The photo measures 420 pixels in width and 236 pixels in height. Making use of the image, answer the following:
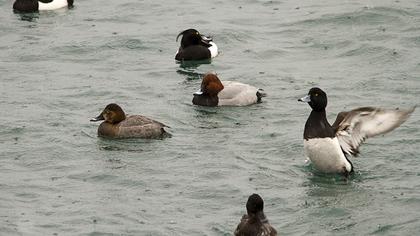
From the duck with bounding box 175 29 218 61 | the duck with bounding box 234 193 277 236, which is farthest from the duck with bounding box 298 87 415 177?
the duck with bounding box 175 29 218 61

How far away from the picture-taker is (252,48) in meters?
25.9

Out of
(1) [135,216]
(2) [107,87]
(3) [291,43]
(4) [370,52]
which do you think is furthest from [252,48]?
(1) [135,216]

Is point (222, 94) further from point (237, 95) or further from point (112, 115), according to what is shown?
point (112, 115)

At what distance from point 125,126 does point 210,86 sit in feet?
7.73

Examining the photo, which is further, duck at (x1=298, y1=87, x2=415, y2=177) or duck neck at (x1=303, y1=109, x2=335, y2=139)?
duck neck at (x1=303, y1=109, x2=335, y2=139)

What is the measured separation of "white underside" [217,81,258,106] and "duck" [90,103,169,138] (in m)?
2.01

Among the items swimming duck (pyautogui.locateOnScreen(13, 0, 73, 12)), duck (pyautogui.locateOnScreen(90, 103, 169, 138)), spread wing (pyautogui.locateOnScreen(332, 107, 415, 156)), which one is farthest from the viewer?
swimming duck (pyautogui.locateOnScreen(13, 0, 73, 12))

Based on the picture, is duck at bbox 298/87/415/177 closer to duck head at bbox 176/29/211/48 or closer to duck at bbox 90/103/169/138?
duck at bbox 90/103/169/138

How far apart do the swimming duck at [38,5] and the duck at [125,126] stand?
9.68 metres

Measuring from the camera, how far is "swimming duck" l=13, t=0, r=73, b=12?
28828mm

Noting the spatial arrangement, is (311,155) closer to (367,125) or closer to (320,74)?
(367,125)

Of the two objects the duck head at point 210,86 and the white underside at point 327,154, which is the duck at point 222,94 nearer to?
the duck head at point 210,86

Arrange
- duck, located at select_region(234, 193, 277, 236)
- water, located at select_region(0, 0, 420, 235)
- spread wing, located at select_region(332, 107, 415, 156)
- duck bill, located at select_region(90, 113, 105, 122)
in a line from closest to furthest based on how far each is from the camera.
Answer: duck, located at select_region(234, 193, 277, 236)
water, located at select_region(0, 0, 420, 235)
spread wing, located at select_region(332, 107, 415, 156)
duck bill, located at select_region(90, 113, 105, 122)

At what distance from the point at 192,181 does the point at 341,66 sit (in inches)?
288
